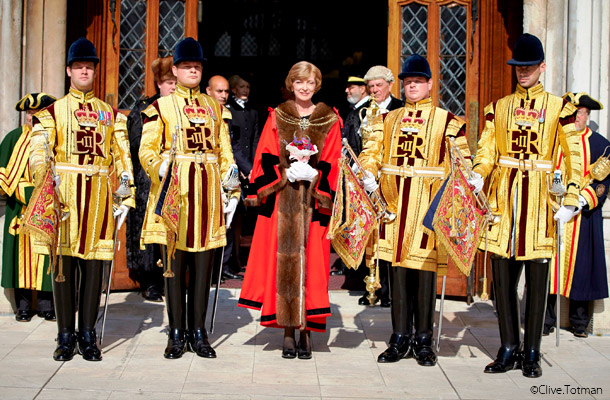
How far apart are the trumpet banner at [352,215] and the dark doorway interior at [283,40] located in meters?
7.25

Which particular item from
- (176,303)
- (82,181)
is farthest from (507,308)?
(82,181)

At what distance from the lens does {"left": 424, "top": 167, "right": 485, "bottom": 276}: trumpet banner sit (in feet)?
19.5

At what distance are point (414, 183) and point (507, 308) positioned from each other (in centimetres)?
103

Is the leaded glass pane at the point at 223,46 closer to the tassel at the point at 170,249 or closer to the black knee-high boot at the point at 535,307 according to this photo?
the tassel at the point at 170,249

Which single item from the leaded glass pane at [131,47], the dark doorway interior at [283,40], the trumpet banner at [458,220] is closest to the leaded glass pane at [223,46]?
the dark doorway interior at [283,40]

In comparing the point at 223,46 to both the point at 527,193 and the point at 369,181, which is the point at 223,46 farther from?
the point at 527,193

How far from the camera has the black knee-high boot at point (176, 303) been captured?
6.28 m

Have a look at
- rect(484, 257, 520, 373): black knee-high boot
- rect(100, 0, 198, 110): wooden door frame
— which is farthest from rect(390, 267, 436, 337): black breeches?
rect(100, 0, 198, 110): wooden door frame

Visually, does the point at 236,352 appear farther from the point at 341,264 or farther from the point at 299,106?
the point at 341,264

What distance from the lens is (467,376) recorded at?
5.97 meters

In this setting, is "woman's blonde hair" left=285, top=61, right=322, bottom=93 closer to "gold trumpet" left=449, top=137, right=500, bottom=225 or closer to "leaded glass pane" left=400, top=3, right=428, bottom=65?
"gold trumpet" left=449, top=137, right=500, bottom=225

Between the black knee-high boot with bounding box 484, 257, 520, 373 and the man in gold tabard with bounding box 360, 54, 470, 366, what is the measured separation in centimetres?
40

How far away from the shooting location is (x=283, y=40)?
13359 mm

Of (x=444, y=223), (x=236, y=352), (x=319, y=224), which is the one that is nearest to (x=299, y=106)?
(x=319, y=224)
